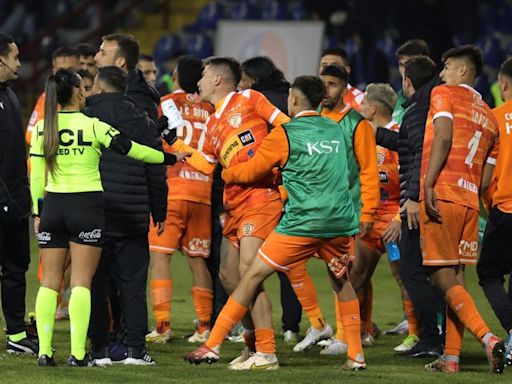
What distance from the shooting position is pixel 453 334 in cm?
812

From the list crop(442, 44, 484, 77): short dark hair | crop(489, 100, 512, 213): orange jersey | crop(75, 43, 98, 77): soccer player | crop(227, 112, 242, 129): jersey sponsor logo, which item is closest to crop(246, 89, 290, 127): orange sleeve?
crop(227, 112, 242, 129): jersey sponsor logo

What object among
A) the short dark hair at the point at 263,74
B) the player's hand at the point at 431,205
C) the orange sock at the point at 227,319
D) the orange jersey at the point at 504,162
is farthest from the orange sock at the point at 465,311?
the short dark hair at the point at 263,74

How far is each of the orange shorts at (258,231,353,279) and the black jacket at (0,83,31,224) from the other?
1.85m

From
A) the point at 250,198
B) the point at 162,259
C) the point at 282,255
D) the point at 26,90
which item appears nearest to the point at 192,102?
the point at 162,259

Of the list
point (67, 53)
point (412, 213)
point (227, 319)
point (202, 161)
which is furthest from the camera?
point (67, 53)

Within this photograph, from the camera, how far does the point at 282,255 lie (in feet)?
25.8

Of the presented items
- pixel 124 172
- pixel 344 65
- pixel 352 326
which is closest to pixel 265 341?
pixel 352 326

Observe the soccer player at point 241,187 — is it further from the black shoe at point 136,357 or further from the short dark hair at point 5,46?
the short dark hair at point 5,46

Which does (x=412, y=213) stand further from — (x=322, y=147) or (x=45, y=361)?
(x=45, y=361)

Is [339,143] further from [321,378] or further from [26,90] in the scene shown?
[26,90]

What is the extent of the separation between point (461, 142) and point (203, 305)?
2692mm

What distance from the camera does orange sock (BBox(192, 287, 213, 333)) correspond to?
9844 mm

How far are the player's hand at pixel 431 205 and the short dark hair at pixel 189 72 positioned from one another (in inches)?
101

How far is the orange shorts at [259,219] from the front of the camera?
8.28 meters
